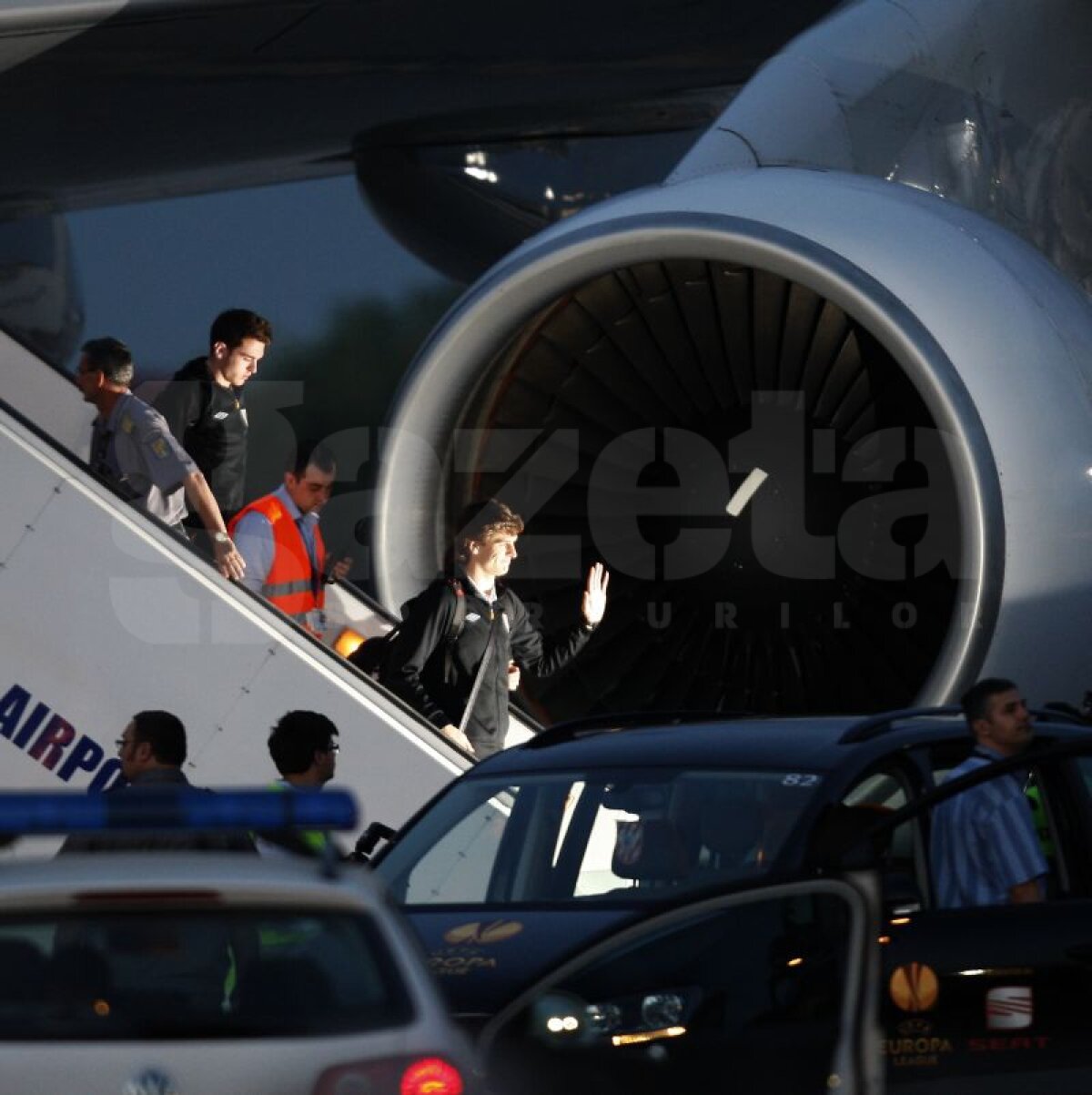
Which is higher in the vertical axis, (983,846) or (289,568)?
(289,568)

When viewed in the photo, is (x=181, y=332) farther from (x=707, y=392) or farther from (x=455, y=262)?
(x=707, y=392)

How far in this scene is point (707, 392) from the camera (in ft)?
28.8

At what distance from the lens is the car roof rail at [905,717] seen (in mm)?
6191

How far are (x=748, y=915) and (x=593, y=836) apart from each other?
1451mm

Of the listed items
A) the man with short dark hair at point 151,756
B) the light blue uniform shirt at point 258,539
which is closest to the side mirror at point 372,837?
the man with short dark hair at point 151,756

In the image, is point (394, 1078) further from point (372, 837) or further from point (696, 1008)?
point (372, 837)

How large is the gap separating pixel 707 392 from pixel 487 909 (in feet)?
10.6

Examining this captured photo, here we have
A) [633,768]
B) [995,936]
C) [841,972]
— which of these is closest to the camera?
[841,972]

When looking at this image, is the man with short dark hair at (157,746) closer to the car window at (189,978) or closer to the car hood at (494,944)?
the car hood at (494,944)

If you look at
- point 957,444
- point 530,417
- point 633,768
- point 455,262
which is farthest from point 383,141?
point 633,768

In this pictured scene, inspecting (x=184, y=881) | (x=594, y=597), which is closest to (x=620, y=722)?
(x=594, y=597)

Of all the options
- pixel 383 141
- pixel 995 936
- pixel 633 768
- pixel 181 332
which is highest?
pixel 383 141

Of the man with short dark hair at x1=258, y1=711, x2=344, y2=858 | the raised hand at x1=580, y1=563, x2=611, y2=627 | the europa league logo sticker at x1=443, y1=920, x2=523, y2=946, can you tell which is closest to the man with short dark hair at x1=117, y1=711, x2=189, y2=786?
the man with short dark hair at x1=258, y1=711, x2=344, y2=858

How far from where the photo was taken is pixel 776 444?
8688 millimetres
